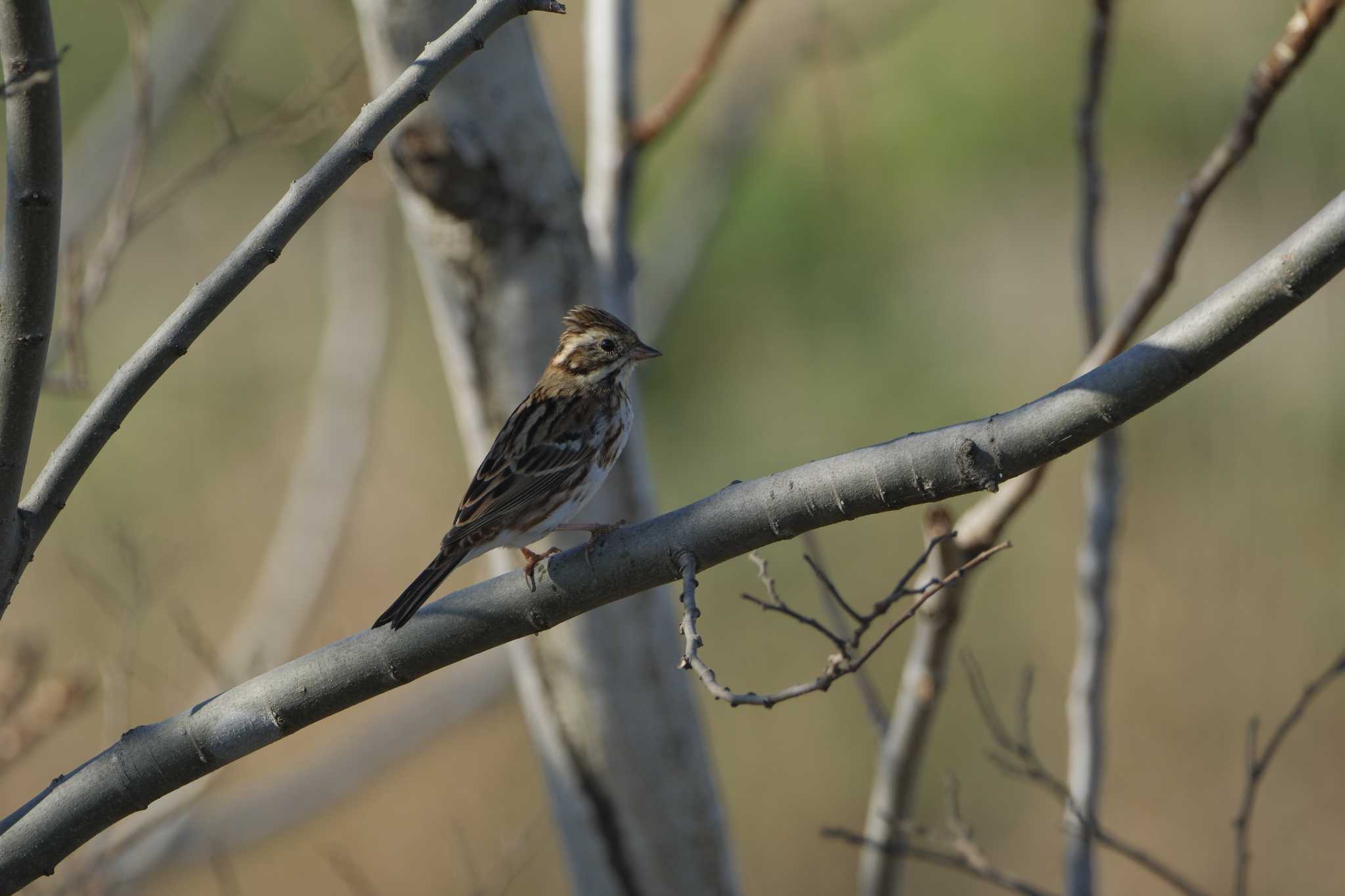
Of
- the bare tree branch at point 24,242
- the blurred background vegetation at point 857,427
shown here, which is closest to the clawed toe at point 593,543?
the bare tree branch at point 24,242

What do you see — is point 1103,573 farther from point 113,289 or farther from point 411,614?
point 113,289

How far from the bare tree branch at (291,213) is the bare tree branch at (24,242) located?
5.3 inches

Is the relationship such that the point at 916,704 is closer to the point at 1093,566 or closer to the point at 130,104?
the point at 1093,566

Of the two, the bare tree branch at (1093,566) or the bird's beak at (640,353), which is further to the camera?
the bird's beak at (640,353)

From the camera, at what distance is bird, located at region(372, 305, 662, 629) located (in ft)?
12.6

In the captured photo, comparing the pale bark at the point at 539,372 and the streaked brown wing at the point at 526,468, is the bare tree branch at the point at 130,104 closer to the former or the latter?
the pale bark at the point at 539,372

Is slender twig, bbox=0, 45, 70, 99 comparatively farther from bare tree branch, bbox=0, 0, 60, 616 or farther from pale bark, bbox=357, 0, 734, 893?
pale bark, bbox=357, 0, 734, 893

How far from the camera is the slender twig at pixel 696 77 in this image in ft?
15.8

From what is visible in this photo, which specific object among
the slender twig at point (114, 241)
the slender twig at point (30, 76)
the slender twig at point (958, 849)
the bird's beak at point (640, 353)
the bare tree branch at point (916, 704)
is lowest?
the slender twig at point (958, 849)

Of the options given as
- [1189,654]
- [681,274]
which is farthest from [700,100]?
[1189,654]

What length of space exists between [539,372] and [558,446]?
57 centimetres

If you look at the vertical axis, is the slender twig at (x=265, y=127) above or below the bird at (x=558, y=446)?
above

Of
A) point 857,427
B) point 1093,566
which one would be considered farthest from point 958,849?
point 857,427

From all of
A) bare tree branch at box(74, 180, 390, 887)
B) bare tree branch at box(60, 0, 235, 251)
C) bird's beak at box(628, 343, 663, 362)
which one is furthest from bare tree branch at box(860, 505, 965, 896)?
bare tree branch at box(60, 0, 235, 251)
